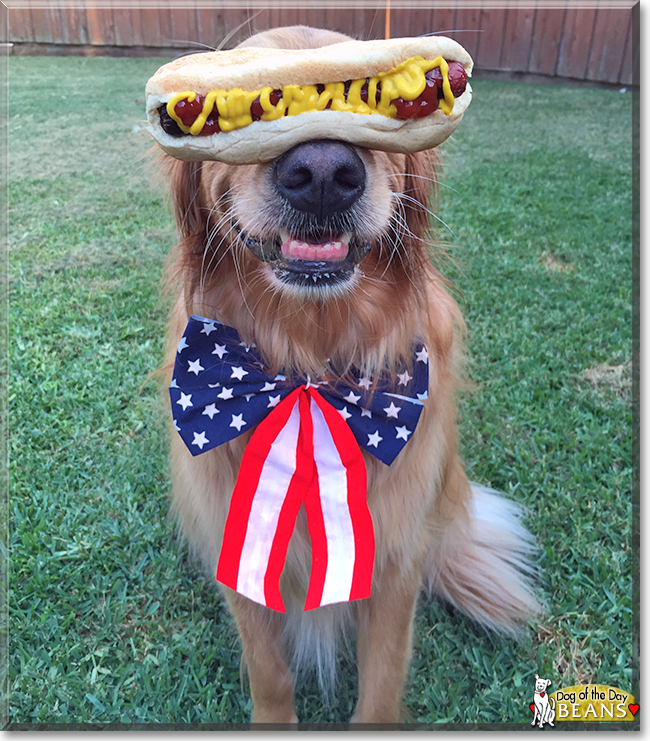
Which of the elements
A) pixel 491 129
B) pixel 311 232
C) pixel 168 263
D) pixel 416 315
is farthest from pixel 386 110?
pixel 491 129

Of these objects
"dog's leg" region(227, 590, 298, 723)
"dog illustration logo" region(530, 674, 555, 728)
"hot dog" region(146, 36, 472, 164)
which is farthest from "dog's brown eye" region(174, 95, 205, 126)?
"dog illustration logo" region(530, 674, 555, 728)

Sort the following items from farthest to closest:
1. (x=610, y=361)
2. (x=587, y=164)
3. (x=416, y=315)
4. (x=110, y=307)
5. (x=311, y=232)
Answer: (x=587, y=164) < (x=110, y=307) < (x=610, y=361) < (x=416, y=315) < (x=311, y=232)

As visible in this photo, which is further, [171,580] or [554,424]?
[554,424]

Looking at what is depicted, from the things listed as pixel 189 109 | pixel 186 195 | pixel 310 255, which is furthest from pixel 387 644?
pixel 189 109

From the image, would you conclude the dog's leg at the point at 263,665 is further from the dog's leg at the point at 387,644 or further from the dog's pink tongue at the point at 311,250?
the dog's pink tongue at the point at 311,250

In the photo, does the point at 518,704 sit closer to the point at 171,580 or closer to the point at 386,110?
the point at 171,580

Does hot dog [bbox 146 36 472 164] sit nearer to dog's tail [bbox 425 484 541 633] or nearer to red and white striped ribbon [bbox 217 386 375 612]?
red and white striped ribbon [bbox 217 386 375 612]

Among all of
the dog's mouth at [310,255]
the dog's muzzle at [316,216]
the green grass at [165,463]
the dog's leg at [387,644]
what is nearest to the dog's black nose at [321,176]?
the dog's muzzle at [316,216]
